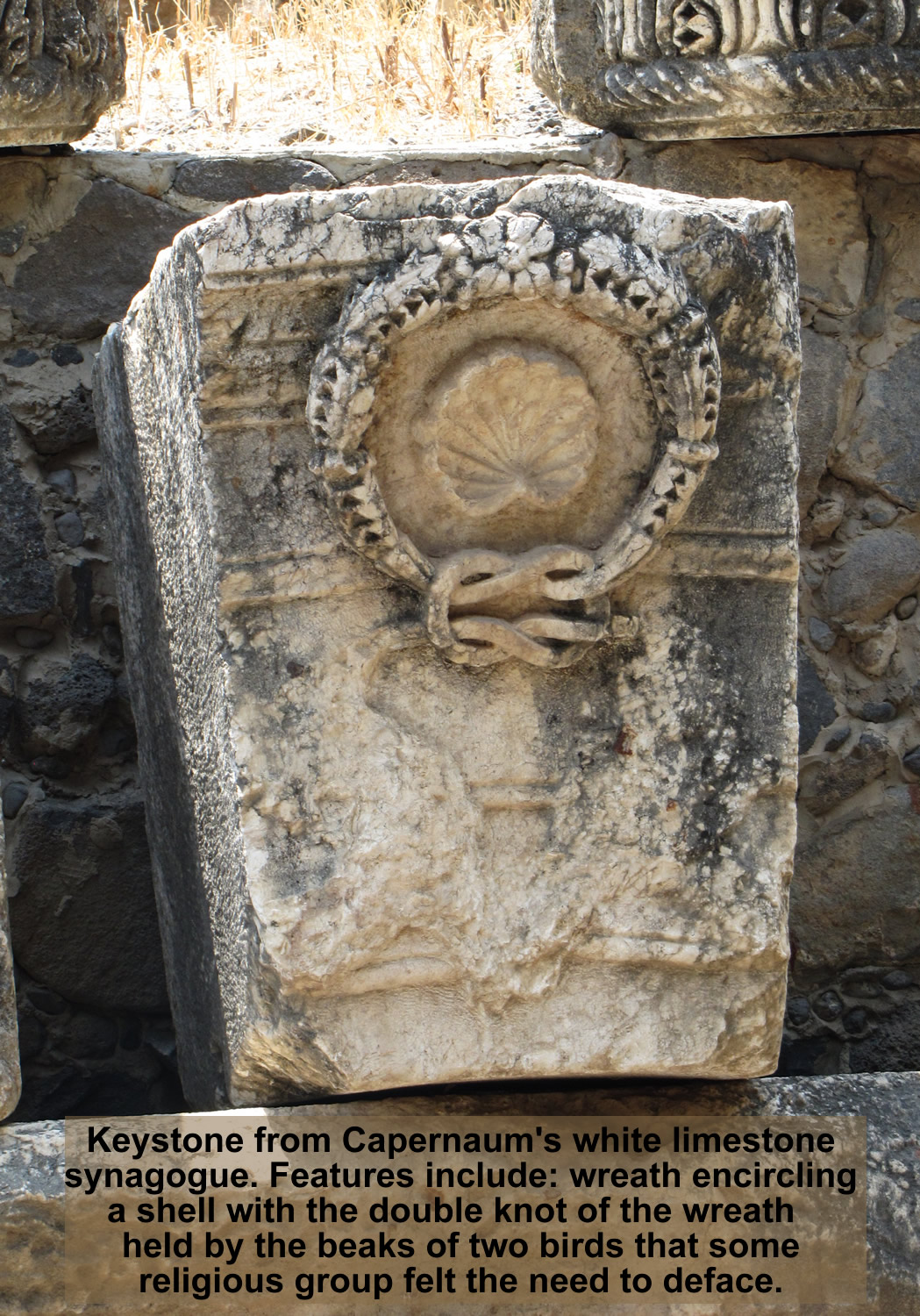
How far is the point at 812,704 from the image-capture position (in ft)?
8.07

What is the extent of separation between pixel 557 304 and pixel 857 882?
4.23 ft

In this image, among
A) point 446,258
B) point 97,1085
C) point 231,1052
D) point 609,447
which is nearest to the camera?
point 446,258

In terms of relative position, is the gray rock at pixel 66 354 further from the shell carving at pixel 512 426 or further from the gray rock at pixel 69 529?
the shell carving at pixel 512 426

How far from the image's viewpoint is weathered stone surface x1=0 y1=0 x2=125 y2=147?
2.09 meters

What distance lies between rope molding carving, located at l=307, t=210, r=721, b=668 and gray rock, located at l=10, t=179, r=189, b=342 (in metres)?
0.90

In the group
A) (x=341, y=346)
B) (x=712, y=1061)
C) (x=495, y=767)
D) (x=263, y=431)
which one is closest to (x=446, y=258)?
(x=341, y=346)

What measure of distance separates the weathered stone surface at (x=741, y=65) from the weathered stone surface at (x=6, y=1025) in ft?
4.56

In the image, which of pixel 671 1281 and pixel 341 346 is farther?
pixel 671 1281

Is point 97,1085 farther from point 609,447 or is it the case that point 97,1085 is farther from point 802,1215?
point 609,447

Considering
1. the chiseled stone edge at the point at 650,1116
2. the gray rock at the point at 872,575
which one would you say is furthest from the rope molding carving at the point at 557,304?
the gray rock at the point at 872,575

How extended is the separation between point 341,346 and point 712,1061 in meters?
0.85

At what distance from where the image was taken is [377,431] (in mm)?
1566

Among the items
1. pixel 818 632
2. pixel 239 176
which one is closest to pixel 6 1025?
pixel 239 176

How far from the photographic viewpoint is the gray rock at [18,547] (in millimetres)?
2279
